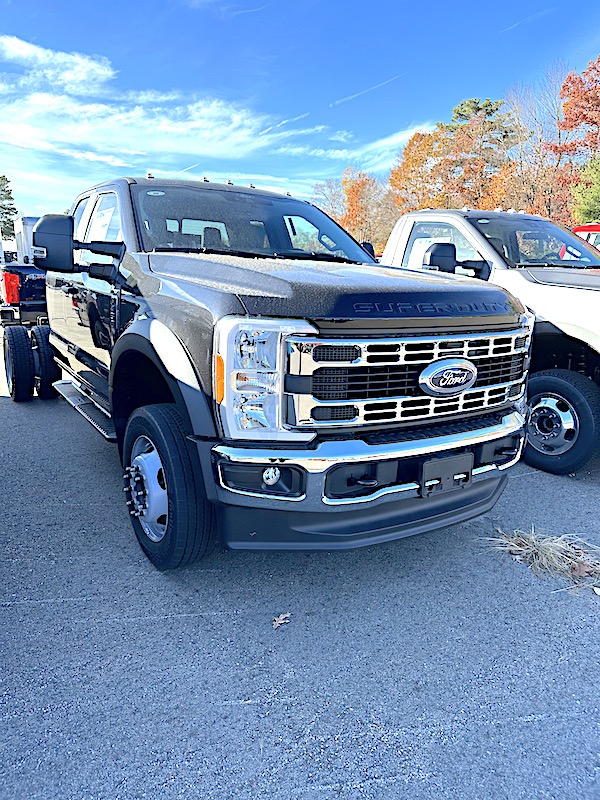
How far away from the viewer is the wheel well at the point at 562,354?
15.6ft

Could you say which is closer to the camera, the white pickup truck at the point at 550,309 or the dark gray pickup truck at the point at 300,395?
the dark gray pickup truck at the point at 300,395

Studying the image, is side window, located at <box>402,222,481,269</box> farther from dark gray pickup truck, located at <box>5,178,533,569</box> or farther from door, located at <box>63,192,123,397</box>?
door, located at <box>63,192,123,397</box>

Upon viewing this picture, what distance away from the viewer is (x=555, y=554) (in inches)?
137

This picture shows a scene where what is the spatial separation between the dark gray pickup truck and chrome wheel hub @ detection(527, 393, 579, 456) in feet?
5.72

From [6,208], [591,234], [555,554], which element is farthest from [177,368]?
[6,208]

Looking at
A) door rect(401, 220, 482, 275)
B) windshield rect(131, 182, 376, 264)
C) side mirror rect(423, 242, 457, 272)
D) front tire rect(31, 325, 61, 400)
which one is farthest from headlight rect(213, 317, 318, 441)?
front tire rect(31, 325, 61, 400)

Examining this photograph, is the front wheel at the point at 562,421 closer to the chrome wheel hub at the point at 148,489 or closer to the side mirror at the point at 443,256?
the side mirror at the point at 443,256

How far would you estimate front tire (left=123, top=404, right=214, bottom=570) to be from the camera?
9.46 ft

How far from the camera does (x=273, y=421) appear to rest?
8.26 feet

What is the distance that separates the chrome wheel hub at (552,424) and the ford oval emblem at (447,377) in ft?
7.62

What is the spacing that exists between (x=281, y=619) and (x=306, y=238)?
8.72 feet

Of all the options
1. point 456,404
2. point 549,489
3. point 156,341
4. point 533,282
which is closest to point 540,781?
point 456,404

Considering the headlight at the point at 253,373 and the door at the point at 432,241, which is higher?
the door at the point at 432,241

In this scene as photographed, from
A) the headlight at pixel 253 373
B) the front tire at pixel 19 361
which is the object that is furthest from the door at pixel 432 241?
the front tire at pixel 19 361
